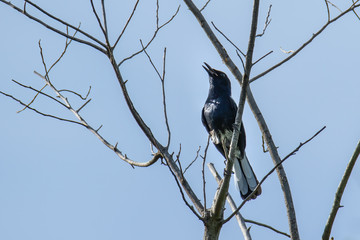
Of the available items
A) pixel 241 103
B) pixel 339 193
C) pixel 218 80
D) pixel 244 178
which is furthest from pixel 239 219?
pixel 218 80

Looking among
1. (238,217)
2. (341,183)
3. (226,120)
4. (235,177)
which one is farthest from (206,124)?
(341,183)

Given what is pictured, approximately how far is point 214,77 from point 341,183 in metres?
3.49

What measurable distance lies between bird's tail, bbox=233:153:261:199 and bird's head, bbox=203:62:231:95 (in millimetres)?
1019

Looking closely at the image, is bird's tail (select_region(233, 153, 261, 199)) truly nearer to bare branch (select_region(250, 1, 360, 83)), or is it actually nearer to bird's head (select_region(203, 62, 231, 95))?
bird's head (select_region(203, 62, 231, 95))

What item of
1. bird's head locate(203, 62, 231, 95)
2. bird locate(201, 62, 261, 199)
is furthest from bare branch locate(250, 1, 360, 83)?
bird's head locate(203, 62, 231, 95)

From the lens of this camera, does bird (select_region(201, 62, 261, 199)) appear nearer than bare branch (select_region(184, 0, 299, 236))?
No

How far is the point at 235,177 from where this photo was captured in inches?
228

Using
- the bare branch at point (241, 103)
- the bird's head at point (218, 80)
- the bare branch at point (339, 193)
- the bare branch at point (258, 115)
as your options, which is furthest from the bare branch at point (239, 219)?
the bird's head at point (218, 80)

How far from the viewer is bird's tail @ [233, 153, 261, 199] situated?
570cm

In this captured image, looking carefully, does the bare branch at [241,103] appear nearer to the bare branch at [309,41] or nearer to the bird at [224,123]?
the bare branch at [309,41]

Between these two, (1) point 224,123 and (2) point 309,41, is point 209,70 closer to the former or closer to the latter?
(1) point 224,123

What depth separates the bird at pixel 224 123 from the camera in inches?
228

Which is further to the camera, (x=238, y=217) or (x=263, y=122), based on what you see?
(x=263, y=122)

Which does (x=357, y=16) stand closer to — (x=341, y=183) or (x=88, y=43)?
(x=341, y=183)
